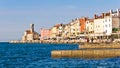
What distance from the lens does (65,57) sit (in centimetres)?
7975

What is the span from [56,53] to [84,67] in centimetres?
2100

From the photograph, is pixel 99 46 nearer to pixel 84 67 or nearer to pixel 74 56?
pixel 74 56

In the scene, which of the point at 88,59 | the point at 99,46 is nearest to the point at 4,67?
the point at 88,59

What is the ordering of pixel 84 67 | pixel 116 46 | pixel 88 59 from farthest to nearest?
pixel 116 46
pixel 88 59
pixel 84 67

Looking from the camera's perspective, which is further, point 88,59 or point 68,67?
point 88,59

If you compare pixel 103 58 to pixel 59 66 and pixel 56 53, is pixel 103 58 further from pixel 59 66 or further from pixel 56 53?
pixel 59 66

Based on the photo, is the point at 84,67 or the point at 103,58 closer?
the point at 84,67

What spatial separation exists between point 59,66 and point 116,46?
219ft

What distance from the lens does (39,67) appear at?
62.4 meters

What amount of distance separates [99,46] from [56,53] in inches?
1888

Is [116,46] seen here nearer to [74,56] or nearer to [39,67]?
[74,56]

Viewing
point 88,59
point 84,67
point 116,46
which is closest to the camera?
point 84,67

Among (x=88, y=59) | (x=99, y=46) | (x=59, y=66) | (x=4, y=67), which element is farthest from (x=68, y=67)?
(x=99, y=46)

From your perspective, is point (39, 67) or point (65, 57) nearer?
point (39, 67)
